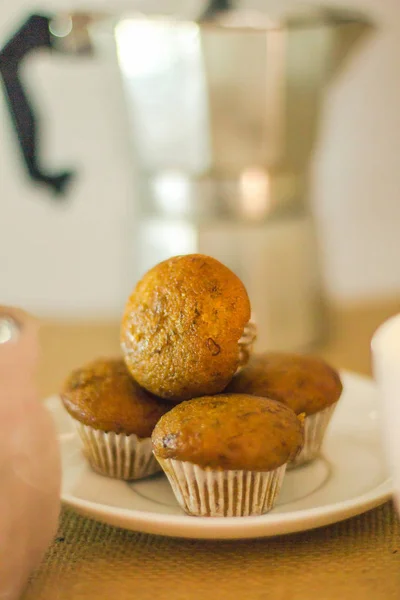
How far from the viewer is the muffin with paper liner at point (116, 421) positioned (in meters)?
0.44

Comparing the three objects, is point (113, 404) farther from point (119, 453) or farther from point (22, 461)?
point (22, 461)

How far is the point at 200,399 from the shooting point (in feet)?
1.30

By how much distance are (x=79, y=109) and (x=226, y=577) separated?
86cm

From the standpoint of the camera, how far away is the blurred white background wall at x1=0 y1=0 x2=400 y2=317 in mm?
1079

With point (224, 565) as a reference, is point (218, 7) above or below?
above

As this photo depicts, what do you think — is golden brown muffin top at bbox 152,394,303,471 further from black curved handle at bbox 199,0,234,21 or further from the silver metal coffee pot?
black curved handle at bbox 199,0,234,21

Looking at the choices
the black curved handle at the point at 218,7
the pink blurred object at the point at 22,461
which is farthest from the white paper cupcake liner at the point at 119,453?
the black curved handle at the point at 218,7

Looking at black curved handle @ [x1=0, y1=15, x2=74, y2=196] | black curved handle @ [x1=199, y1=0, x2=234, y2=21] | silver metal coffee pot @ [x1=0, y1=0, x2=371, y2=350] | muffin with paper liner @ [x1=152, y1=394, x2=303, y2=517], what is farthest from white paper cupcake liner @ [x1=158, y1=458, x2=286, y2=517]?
black curved handle @ [x1=199, y1=0, x2=234, y2=21]

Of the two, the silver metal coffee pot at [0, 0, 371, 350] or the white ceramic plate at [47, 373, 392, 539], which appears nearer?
the white ceramic plate at [47, 373, 392, 539]

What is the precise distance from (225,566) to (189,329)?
4.7 inches

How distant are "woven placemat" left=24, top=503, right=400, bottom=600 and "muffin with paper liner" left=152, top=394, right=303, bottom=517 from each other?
0.07 feet

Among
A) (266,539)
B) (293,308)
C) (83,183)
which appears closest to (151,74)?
(293,308)

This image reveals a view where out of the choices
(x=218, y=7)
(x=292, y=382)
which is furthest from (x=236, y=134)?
(x=292, y=382)

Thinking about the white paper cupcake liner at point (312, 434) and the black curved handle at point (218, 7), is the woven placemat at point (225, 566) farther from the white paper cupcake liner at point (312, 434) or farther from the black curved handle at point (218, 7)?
the black curved handle at point (218, 7)
